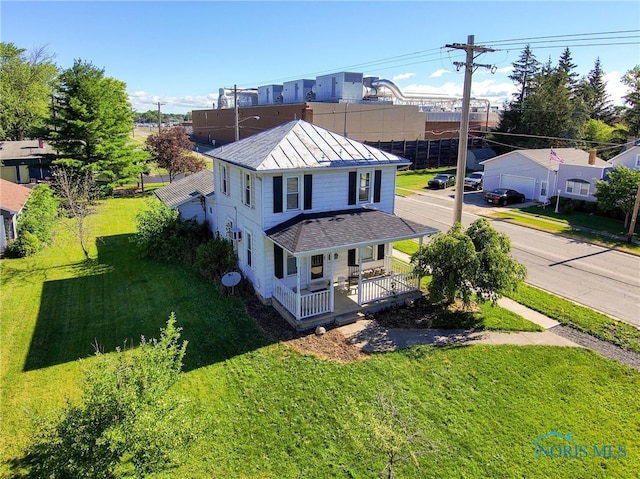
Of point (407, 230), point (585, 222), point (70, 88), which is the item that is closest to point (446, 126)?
point (585, 222)

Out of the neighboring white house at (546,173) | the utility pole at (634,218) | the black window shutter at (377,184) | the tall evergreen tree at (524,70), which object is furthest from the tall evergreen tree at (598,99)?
the black window shutter at (377,184)

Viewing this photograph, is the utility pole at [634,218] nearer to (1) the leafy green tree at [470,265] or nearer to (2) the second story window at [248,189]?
(1) the leafy green tree at [470,265]

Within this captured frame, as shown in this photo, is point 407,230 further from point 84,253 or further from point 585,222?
point 585,222

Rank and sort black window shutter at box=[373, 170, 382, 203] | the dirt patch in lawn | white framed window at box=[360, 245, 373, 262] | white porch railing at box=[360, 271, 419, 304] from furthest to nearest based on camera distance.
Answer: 1. white framed window at box=[360, 245, 373, 262]
2. black window shutter at box=[373, 170, 382, 203]
3. white porch railing at box=[360, 271, 419, 304]
4. the dirt patch in lawn

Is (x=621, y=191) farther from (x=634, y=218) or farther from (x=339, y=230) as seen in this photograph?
(x=339, y=230)

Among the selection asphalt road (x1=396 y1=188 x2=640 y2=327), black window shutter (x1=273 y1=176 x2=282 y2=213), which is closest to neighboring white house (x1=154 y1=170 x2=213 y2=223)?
black window shutter (x1=273 y1=176 x2=282 y2=213)

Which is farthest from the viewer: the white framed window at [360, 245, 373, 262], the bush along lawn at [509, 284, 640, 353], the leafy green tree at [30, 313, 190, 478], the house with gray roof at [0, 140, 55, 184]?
the house with gray roof at [0, 140, 55, 184]

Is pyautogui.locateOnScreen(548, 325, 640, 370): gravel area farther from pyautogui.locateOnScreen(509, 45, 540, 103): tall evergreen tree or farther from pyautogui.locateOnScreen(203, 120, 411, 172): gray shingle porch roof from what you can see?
pyautogui.locateOnScreen(509, 45, 540, 103): tall evergreen tree
